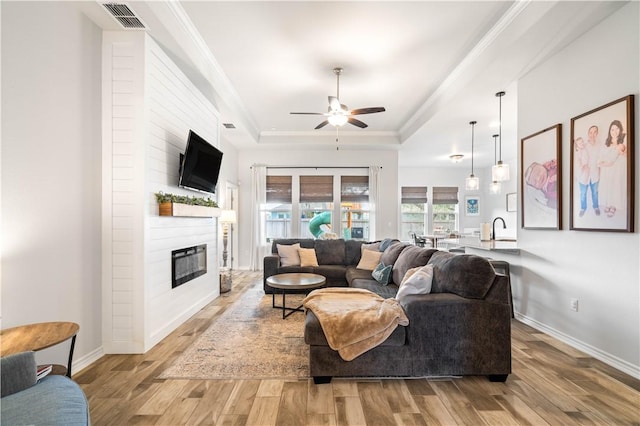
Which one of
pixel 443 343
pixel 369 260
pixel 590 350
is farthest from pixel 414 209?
pixel 443 343

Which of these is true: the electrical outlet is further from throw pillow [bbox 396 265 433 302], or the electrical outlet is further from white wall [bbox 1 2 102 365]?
white wall [bbox 1 2 102 365]

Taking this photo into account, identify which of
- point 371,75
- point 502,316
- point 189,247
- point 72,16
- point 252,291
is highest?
point 371,75

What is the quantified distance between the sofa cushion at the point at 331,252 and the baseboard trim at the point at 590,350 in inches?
110

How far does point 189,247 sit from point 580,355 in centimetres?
423

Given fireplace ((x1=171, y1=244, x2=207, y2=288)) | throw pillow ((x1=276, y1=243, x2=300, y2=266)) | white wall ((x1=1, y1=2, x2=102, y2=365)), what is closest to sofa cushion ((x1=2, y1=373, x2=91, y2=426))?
white wall ((x1=1, y1=2, x2=102, y2=365))

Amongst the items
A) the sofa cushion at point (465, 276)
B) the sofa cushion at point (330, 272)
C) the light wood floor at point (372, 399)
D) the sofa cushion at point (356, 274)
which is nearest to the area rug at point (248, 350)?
the light wood floor at point (372, 399)

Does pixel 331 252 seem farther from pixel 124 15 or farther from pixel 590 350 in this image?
pixel 124 15

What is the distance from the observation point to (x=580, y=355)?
275 cm

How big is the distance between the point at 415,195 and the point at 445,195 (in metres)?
0.95

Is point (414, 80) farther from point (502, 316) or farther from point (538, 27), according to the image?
point (502, 316)

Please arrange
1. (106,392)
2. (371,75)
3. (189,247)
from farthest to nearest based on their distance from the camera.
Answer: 1. (371,75)
2. (189,247)
3. (106,392)

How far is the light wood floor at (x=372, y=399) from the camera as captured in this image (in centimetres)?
189

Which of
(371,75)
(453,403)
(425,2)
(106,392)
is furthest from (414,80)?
(106,392)

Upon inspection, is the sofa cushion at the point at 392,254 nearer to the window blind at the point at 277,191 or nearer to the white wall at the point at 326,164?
the white wall at the point at 326,164
